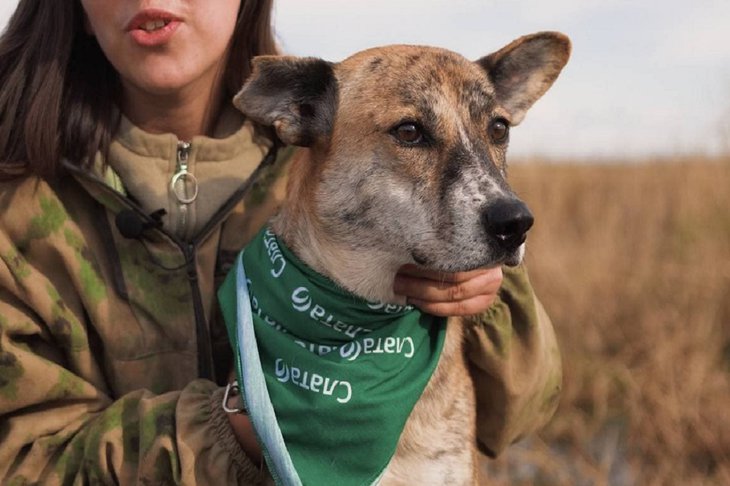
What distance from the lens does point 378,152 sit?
2.42 meters

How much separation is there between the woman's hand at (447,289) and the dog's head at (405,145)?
3.2 inches

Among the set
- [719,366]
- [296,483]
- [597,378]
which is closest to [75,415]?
[296,483]

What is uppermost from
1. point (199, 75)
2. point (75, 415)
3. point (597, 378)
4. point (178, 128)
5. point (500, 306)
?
point (199, 75)

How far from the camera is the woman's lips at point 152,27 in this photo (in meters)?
2.60

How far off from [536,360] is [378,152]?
838 millimetres

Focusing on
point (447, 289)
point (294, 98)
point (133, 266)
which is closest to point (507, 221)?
point (447, 289)

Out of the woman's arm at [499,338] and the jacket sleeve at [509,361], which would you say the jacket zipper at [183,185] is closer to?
the woman's arm at [499,338]

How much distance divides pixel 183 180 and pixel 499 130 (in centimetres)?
98

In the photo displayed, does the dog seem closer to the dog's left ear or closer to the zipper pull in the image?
the dog's left ear

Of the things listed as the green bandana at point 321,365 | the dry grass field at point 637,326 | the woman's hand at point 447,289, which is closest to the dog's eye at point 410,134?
the woman's hand at point 447,289

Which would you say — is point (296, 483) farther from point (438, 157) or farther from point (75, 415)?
point (438, 157)

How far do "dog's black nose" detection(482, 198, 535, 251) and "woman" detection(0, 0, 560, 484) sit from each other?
0.81ft

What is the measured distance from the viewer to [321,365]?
237 centimetres

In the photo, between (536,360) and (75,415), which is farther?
(536,360)
